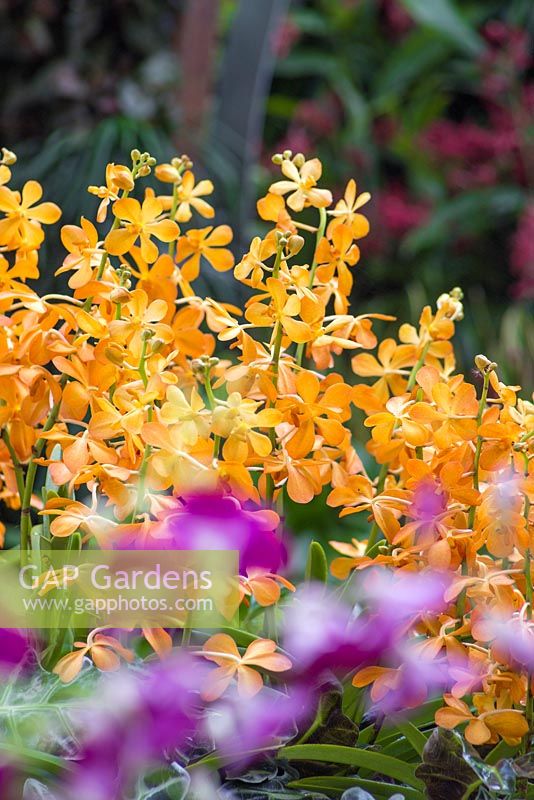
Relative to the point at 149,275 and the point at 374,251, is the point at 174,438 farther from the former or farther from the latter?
Answer: the point at 374,251

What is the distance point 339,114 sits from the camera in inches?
120

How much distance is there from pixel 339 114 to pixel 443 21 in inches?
19.3

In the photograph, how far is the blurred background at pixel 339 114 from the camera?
150 cm

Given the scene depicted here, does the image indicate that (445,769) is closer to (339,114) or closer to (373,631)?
(373,631)

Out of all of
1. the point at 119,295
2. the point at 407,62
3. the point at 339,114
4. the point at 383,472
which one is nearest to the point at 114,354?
the point at 119,295

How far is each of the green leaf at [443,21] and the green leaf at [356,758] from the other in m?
2.49

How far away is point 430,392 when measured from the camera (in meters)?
0.36

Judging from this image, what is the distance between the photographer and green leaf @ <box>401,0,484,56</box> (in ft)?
8.52

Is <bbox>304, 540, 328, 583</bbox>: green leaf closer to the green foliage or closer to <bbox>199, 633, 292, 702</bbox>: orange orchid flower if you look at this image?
<bbox>199, 633, 292, 702</bbox>: orange orchid flower

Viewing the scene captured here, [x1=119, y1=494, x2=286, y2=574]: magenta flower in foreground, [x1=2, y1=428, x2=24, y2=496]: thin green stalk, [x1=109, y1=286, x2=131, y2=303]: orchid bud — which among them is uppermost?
[x1=109, y1=286, x2=131, y2=303]: orchid bud

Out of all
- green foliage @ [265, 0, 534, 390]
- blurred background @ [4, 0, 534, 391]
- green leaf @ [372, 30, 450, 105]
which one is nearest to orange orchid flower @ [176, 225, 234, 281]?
blurred background @ [4, 0, 534, 391]

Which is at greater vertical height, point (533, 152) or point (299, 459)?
point (299, 459)

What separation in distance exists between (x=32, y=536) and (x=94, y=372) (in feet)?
0.22

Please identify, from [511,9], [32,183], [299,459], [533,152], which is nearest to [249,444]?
[299,459]
